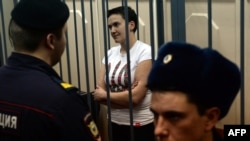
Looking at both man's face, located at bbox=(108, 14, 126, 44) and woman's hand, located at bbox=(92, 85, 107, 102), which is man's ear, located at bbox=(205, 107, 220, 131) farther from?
man's face, located at bbox=(108, 14, 126, 44)

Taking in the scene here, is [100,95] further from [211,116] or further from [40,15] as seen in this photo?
[211,116]

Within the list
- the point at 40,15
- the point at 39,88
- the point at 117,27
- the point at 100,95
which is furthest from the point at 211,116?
the point at 117,27

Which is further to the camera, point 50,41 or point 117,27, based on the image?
point 117,27

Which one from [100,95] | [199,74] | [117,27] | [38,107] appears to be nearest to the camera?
[199,74]

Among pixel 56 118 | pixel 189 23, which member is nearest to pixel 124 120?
pixel 189 23

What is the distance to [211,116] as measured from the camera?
117cm

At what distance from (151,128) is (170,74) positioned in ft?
3.62

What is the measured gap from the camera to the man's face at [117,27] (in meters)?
2.26

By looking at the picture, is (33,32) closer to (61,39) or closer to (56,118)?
(61,39)

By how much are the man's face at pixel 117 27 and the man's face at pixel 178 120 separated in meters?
1.13

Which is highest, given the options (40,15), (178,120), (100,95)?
(40,15)

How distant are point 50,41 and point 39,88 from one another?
197 mm

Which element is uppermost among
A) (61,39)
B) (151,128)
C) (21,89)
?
(61,39)

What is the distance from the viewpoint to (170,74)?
1.14 metres
